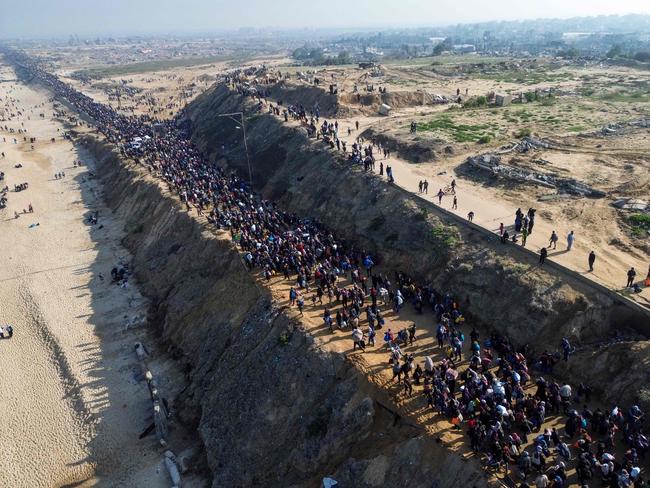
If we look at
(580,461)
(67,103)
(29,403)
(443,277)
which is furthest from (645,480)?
(67,103)

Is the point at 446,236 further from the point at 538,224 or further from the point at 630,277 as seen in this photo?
the point at 630,277

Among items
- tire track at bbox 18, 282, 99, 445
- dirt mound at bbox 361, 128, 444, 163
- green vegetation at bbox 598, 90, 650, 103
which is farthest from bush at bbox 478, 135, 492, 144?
tire track at bbox 18, 282, 99, 445

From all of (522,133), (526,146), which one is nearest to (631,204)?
(526,146)

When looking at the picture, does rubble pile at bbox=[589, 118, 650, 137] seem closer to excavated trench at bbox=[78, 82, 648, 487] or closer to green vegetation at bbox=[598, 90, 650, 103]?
green vegetation at bbox=[598, 90, 650, 103]

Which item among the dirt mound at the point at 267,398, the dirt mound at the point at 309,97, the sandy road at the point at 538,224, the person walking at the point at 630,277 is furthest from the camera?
the dirt mound at the point at 309,97

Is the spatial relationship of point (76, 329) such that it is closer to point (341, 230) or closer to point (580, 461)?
point (341, 230)

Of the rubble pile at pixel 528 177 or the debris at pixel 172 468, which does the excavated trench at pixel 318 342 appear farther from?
the rubble pile at pixel 528 177

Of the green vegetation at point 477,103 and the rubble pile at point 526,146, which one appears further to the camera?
the green vegetation at point 477,103

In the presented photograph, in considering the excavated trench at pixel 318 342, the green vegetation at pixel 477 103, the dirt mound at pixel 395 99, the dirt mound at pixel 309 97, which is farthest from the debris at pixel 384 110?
the excavated trench at pixel 318 342

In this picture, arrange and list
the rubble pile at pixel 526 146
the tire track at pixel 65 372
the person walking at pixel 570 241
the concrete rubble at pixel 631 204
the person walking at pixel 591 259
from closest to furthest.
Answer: the person walking at pixel 591 259
the person walking at pixel 570 241
the tire track at pixel 65 372
the concrete rubble at pixel 631 204
the rubble pile at pixel 526 146
